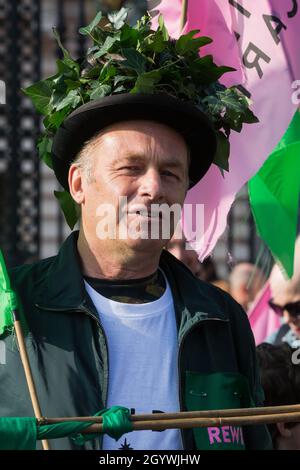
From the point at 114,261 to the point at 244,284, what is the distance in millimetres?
3206

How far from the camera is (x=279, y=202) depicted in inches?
166

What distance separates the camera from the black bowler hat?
9.54 ft

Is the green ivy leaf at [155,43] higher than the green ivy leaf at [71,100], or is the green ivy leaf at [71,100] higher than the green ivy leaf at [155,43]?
the green ivy leaf at [155,43]

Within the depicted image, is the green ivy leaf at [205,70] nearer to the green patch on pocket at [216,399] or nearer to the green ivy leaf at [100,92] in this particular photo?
the green ivy leaf at [100,92]

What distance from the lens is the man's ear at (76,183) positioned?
302 centimetres

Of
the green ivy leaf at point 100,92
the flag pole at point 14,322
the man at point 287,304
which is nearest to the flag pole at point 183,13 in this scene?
the green ivy leaf at point 100,92

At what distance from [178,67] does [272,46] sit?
122cm

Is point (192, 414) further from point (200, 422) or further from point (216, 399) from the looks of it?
point (216, 399)

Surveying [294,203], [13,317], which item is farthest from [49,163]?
[294,203]

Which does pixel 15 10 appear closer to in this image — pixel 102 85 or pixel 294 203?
pixel 294 203

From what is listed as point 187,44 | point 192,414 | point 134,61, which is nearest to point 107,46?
point 134,61

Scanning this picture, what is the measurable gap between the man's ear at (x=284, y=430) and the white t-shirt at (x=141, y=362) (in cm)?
96

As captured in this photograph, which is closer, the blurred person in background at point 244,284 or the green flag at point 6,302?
the green flag at point 6,302

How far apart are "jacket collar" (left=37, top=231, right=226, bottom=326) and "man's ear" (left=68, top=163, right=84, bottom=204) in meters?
0.11
